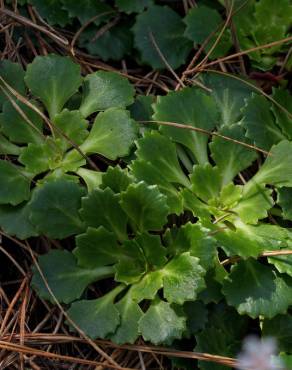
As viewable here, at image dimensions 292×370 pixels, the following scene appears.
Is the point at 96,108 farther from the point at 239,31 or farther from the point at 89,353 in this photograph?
the point at 89,353

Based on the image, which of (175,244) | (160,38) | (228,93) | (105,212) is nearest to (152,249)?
(175,244)

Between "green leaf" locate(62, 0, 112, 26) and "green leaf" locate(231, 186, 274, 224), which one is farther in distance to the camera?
"green leaf" locate(62, 0, 112, 26)

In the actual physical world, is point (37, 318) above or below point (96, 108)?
below

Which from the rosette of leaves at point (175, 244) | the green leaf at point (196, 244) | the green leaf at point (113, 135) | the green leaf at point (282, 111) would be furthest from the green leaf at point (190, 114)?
the green leaf at point (196, 244)

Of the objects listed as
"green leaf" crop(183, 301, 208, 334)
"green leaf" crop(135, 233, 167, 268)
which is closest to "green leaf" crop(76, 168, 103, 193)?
"green leaf" crop(135, 233, 167, 268)

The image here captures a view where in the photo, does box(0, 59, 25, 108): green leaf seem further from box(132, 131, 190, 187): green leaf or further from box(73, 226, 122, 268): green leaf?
box(73, 226, 122, 268): green leaf

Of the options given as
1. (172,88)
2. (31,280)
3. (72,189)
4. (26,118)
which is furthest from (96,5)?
(31,280)

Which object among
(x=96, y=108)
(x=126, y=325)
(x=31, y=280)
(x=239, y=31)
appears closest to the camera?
(x=126, y=325)

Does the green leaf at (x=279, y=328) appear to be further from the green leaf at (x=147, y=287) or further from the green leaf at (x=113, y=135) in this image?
the green leaf at (x=113, y=135)
